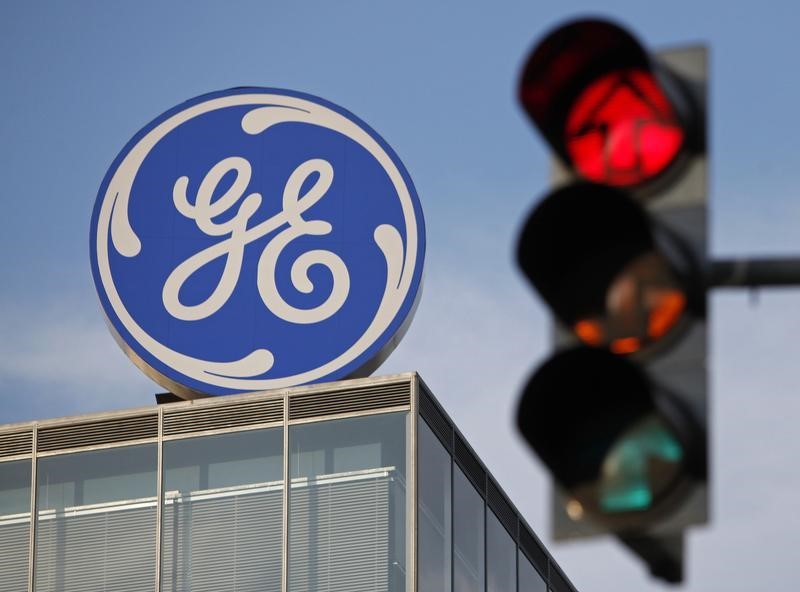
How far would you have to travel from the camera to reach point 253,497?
23359 millimetres

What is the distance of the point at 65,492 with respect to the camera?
80.1 feet

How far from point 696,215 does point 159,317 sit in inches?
787

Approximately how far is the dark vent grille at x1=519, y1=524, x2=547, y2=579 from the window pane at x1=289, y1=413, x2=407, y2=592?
465cm

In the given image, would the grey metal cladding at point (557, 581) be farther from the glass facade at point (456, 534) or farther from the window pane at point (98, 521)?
the window pane at point (98, 521)

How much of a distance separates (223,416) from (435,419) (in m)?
2.78

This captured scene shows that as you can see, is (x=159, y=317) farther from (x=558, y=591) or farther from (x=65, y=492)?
(x=558, y=591)

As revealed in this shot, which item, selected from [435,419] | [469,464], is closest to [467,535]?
[469,464]

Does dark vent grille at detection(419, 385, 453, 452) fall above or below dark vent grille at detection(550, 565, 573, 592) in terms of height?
above


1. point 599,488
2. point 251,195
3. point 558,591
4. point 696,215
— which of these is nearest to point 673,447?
point 599,488

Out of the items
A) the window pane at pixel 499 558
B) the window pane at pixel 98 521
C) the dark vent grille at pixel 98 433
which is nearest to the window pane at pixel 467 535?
the window pane at pixel 499 558

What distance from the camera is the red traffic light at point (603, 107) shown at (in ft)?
17.8

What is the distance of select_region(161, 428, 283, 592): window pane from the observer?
23.1 m

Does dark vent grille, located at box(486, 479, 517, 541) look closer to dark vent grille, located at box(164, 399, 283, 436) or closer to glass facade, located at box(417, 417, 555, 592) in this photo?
glass facade, located at box(417, 417, 555, 592)

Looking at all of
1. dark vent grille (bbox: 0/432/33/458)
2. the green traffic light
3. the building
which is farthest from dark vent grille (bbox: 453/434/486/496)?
the green traffic light
